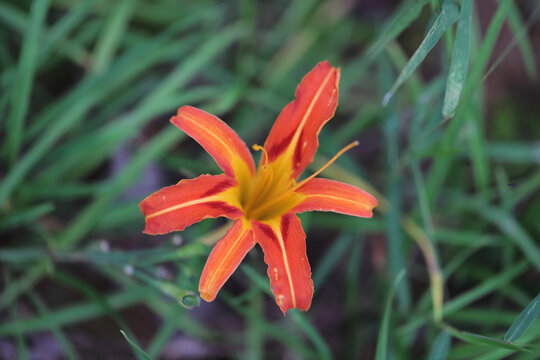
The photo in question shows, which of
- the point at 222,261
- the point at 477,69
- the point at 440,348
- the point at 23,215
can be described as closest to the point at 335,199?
the point at 222,261

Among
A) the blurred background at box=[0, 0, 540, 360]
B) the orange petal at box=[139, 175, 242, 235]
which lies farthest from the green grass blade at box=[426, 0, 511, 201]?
the orange petal at box=[139, 175, 242, 235]

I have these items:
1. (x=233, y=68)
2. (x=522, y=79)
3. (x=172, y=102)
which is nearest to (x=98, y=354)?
(x=172, y=102)

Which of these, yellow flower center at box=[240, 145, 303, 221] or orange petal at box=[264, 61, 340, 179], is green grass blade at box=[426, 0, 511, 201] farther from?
yellow flower center at box=[240, 145, 303, 221]

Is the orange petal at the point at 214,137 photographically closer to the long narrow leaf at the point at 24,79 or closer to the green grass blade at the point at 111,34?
the long narrow leaf at the point at 24,79

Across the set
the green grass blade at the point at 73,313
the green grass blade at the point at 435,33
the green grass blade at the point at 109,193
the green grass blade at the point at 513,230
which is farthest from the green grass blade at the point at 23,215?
the green grass blade at the point at 513,230

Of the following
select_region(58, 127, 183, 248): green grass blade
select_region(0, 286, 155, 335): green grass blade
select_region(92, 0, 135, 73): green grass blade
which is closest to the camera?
select_region(0, 286, 155, 335): green grass blade

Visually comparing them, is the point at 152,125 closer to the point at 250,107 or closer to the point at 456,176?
the point at 250,107
